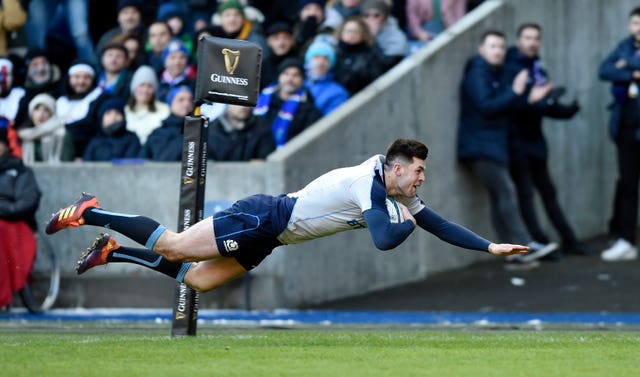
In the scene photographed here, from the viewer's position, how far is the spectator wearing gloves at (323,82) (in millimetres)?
20344

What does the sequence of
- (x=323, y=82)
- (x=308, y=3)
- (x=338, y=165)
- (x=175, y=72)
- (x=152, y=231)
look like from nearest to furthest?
(x=152, y=231) → (x=338, y=165) → (x=323, y=82) → (x=175, y=72) → (x=308, y=3)

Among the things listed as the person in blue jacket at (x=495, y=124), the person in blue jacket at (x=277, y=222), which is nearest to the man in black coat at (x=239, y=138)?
the person in blue jacket at (x=495, y=124)

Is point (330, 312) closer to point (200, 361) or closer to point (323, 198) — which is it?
point (323, 198)

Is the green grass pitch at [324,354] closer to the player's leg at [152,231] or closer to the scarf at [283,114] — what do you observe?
the player's leg at [152,231]

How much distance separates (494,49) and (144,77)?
14.8 feet

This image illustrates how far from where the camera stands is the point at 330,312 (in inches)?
754

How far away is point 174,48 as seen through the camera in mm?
21719

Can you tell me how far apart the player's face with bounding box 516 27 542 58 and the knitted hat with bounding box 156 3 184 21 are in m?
5.10

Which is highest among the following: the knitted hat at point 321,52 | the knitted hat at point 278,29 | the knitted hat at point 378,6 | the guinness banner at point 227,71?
the knitted hat at point 378,6

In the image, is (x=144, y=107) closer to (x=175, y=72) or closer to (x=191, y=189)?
(x=175, y=72)

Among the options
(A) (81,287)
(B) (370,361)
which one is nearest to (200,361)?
(B) (370,361)

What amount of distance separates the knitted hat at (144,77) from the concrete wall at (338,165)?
1345mm

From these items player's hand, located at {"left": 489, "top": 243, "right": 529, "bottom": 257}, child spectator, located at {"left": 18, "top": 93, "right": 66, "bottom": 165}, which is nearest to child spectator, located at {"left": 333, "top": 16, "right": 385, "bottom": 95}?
child spectator, located at {"left": 18, "top": 93, "right": 66, "bottom": 165}

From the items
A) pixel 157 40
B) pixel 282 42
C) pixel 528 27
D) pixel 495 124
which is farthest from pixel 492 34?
pixel 157 40
